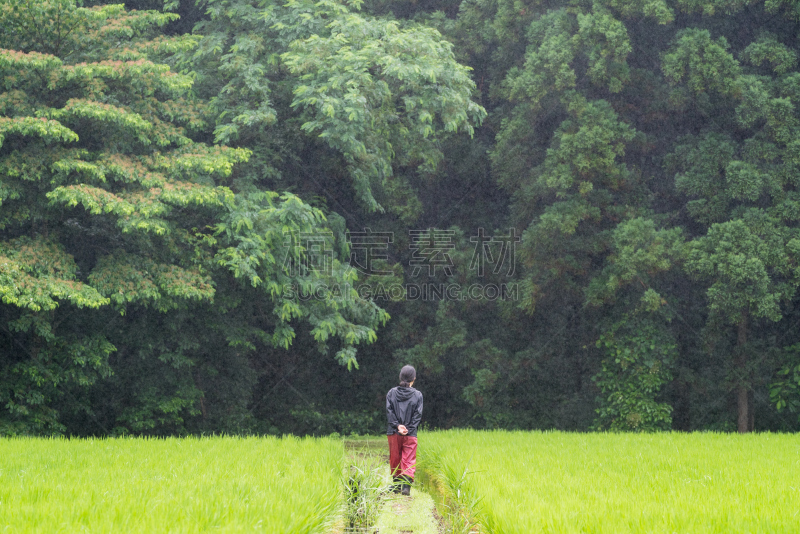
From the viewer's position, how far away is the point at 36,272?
33.9ft

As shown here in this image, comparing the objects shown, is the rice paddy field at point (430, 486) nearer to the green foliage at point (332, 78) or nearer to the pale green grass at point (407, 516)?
the pale green grass at point (407, 516)

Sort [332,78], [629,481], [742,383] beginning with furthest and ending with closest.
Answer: [742,383]
[332,78]
[629,481]

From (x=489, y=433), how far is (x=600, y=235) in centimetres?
574

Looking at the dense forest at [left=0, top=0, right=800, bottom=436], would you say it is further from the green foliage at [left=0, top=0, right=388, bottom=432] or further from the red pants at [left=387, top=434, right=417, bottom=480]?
the red pants at [left=387, top=434, right=417, bottom=480]

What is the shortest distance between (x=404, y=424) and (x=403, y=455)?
0.35 metres

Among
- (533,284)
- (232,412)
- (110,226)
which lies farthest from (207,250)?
(533,284)

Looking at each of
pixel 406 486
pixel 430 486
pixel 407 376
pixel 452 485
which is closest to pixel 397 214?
pixel 430 486

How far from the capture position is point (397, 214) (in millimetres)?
18719

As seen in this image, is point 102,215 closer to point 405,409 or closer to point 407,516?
point 405,409

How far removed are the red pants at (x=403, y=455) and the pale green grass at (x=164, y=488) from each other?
67 cm

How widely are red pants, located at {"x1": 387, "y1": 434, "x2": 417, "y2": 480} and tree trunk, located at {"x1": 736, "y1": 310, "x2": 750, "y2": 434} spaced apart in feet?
30.1

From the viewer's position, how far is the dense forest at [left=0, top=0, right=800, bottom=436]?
11.3m

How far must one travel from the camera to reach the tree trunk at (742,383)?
558 inches

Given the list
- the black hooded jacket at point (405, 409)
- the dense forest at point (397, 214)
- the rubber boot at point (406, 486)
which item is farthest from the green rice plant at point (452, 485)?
the dense forest at point (397, 214)
